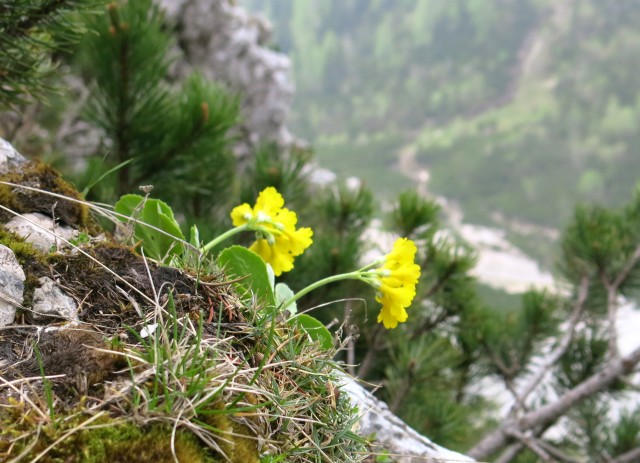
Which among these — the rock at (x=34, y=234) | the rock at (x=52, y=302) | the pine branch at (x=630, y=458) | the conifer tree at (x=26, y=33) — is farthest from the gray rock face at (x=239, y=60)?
the rock at (x=52, y=302)

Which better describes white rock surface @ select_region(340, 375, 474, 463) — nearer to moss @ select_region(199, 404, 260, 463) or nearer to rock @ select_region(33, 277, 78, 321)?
moss @ select_region(199, 404, 260, 463)

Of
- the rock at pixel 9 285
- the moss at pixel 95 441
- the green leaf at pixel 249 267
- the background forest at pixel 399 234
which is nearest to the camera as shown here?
the moss at pixel 95 441

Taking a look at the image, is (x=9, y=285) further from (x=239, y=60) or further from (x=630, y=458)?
(x=239, y=60)

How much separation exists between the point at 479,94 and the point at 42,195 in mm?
89369

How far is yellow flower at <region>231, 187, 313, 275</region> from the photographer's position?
3.93 feet

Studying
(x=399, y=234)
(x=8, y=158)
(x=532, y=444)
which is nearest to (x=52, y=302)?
(x=8, y=158)

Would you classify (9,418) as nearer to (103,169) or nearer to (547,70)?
(103,169)

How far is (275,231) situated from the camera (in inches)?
47.4

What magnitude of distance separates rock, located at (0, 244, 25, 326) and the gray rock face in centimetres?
606

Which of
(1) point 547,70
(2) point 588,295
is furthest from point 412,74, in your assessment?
(2) point 588,295

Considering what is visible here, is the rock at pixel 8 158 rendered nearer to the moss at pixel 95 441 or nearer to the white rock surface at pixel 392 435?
the moss at pixel 95 441

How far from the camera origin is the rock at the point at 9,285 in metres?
0.78

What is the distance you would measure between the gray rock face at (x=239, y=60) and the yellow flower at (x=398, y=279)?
19.2 ft

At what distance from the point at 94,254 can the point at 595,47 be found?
9244cm
